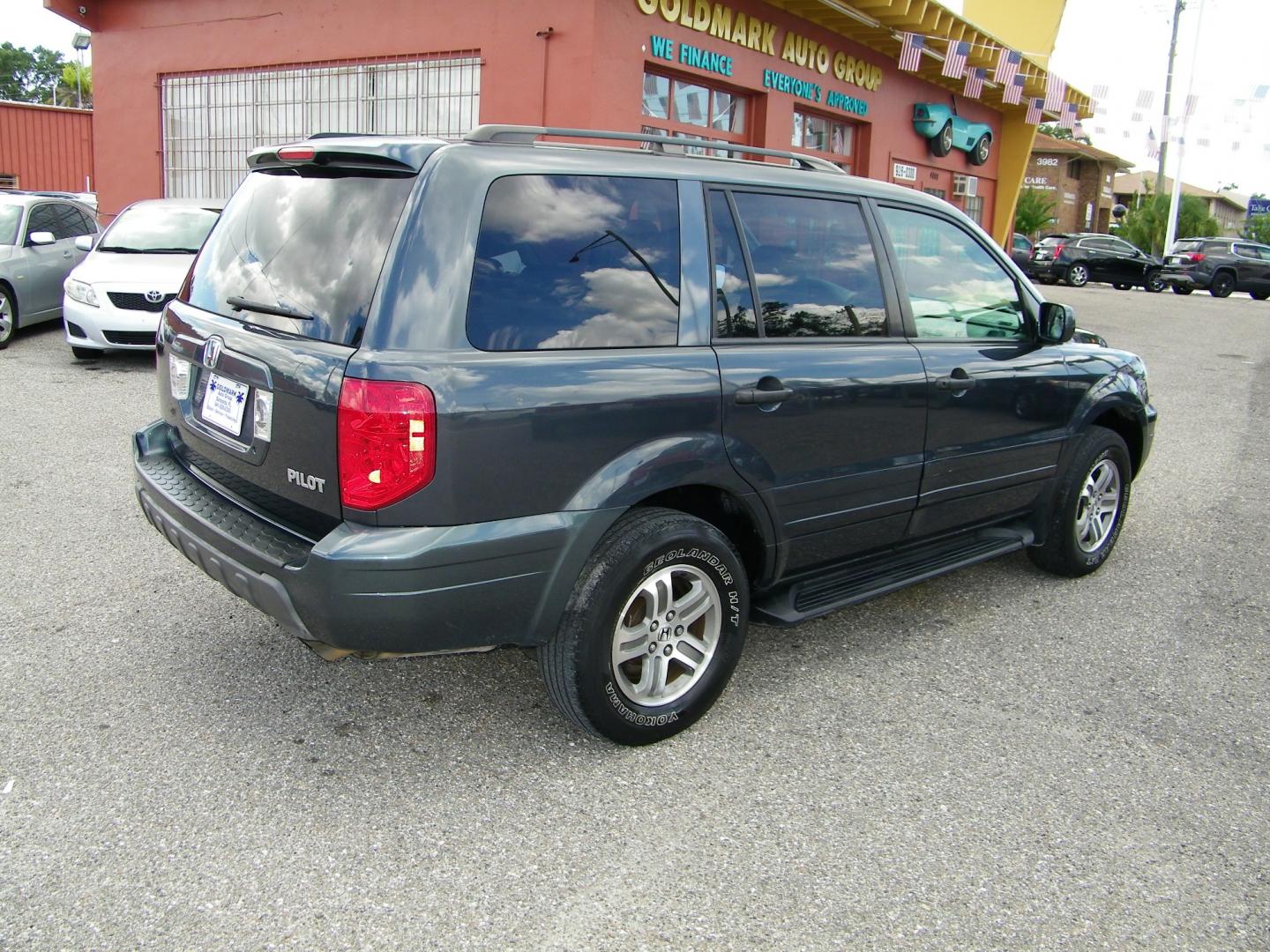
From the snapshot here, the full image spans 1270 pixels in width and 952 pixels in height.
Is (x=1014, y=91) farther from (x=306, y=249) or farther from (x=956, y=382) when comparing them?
(x=306, y=249)

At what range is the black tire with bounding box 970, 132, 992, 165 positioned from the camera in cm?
1922

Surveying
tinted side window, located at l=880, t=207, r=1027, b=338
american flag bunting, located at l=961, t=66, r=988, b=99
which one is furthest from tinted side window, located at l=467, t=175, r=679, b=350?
american flag bunting, located at l=961, t=66, r=988, b=99

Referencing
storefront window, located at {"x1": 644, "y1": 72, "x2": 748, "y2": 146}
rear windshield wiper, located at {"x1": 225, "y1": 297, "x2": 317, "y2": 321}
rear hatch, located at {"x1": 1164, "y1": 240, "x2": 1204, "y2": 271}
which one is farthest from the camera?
rear hatch, located at {"x1": 1164, "y1": 240, "x2": 1204, "y2": 271}

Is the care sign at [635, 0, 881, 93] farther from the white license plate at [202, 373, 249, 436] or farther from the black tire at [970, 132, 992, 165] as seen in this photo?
the white license plate at [202, 373, 249, 436]

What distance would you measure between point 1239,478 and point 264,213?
673cm

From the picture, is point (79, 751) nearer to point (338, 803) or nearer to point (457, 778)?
point (338, 803)

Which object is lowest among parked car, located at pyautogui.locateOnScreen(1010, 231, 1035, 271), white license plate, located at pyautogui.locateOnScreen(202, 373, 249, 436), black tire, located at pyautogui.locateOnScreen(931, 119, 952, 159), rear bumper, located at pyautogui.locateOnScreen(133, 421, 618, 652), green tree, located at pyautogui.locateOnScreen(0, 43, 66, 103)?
rear bumper, located at pyautogui.locateOnScreen(133, 421, 618, 652)

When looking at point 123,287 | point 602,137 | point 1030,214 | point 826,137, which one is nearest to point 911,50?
point 826,137

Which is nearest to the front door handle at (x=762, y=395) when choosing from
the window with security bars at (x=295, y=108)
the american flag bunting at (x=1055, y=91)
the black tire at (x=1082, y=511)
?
the black tire at (x=1082, y=511)

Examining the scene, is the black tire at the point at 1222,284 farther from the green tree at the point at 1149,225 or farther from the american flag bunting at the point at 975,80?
the american flag bunting at the point at 975,80

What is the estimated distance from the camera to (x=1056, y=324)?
14.6 feet

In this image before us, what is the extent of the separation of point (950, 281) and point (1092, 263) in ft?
96.2

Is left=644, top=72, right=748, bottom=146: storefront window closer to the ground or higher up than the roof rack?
higher up

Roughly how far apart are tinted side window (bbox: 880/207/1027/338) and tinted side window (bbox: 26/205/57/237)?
34.1 ft
